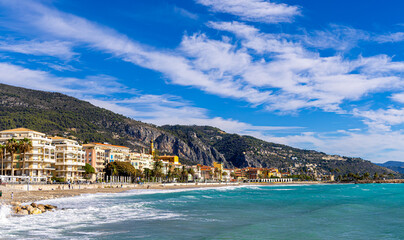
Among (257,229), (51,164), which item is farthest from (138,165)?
(257,229)

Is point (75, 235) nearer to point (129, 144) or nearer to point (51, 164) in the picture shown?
point (51, 164)

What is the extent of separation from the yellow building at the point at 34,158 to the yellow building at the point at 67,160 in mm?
2629

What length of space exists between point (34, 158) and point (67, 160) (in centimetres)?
1203

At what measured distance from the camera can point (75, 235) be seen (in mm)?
20672

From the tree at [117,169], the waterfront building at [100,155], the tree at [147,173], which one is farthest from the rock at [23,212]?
the tree at [147,173]

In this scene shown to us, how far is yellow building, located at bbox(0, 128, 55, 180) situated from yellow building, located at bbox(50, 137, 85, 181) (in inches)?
103

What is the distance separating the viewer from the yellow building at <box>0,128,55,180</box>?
3278 inches

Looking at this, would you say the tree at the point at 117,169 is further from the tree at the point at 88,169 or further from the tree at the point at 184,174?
the tree at the point at 184,174

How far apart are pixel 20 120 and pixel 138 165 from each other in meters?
59.3

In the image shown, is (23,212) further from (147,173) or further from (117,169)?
(147,173)

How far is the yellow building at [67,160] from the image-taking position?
312ft

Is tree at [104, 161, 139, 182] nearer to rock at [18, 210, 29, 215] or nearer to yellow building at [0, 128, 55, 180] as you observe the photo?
yellow building at [0, 128, 55, 180]

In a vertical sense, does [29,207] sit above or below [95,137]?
below

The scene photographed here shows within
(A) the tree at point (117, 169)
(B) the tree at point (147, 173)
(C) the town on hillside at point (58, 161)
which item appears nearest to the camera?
(C) the town on hillside at point (58, 161)
